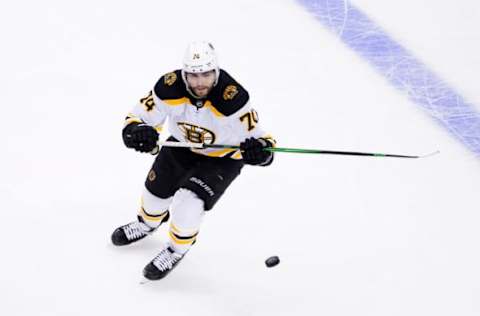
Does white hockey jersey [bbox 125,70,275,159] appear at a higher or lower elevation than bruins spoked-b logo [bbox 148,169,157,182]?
higher

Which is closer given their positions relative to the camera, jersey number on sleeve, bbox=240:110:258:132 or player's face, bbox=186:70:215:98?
player's face, bbox=186:70:215:98

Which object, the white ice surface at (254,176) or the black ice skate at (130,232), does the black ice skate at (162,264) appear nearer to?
the white ice surface at (254,176)

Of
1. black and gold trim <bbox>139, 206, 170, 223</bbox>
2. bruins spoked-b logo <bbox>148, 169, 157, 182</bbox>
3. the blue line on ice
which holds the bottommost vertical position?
black and gold trim <bbox>139, 206, 170, 223</bbox>

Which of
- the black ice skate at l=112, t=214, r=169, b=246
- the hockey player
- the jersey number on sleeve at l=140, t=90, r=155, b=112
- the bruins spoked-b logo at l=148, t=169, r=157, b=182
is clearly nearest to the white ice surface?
the black ice skate at l=112, t=214, r=169, b=246

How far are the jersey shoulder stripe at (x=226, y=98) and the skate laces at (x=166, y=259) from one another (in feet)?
2.57

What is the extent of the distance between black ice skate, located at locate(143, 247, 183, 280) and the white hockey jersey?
1.87ft

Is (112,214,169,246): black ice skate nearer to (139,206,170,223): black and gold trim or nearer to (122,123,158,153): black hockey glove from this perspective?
(139,206,170,223): black and gold trim

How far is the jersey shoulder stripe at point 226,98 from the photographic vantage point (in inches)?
132

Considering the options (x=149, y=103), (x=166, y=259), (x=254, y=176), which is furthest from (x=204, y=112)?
(x=254, y=176)

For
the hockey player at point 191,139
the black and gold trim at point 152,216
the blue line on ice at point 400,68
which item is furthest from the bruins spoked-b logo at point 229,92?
the blue line on ice at point 400,68

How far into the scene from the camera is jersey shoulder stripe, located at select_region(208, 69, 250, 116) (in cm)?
334

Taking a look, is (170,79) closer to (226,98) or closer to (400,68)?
(226,98)

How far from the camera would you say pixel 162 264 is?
3.69 m

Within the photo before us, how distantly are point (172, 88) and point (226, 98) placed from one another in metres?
0.24
